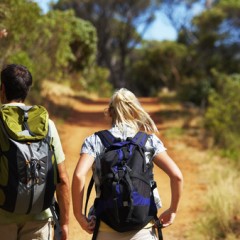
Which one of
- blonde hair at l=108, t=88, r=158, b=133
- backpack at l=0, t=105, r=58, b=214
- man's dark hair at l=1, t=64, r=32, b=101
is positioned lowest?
backpack at l=0, t=105, r=58, b=214

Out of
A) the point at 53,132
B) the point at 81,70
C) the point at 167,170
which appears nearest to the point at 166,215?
the point at 167,170

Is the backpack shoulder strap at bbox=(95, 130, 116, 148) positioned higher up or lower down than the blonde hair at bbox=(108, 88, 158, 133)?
lower down

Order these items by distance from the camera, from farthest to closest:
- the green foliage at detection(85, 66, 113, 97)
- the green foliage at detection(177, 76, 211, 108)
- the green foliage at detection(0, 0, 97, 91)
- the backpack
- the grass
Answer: the green foliage at detection(85, 66, 113, 97), the green foliage at detection(177, 76, 211, 108), the green foliage at detection(0, 0, 97, 91), the grass, the backpack

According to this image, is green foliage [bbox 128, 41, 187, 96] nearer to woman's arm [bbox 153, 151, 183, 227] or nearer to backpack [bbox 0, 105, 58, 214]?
woman's arm [bbox 153, 151, 183, 227]

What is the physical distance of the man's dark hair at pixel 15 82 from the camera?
11.2 feet

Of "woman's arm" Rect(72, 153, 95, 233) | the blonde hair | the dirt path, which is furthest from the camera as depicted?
the dirt path

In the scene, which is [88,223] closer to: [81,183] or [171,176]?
[81,183]

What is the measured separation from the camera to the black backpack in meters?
3.38

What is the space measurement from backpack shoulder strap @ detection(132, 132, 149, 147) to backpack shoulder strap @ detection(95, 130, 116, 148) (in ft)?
0.44

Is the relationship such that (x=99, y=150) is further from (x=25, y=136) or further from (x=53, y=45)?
(x=53, y=45)

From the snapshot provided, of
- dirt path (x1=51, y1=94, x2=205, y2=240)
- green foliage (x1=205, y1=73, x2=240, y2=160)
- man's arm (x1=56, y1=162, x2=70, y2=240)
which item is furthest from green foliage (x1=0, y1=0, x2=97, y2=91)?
man's arm (x1=56, y1=162, x2=70, y2=240)

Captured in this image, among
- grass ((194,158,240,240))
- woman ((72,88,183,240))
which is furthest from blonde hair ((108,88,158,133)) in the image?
grass ((194,158,240,240))

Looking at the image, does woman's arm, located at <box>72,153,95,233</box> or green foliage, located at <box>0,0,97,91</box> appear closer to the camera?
woman's arm, located at <box>72,153,95,233</box>

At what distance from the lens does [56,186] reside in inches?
141
